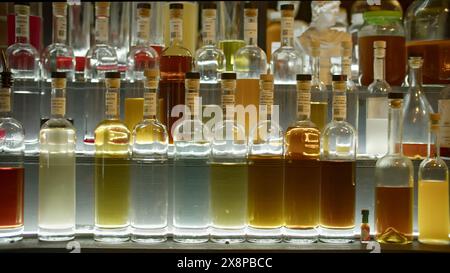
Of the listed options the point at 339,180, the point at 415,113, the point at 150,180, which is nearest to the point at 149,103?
the point at 150,180

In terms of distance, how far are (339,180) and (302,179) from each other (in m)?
0.10

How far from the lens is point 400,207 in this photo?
1.76m

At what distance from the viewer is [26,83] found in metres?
1.84

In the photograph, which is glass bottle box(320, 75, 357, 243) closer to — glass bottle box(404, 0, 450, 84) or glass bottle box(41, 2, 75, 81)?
glass bottle box(404, 0, 450, 84)

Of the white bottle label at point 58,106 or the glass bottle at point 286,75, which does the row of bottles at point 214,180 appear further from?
the glass bottle at point 286,75

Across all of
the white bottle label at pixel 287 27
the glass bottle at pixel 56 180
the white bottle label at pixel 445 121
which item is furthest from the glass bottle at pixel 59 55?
the white bottle label at pixel 445 121

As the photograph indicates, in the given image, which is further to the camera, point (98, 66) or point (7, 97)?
point (98, 66)

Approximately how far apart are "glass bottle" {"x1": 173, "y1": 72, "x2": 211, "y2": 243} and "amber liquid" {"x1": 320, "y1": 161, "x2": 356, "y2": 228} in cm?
32

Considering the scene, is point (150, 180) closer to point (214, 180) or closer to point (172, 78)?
point (214, 180)

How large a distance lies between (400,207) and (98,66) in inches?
36.8

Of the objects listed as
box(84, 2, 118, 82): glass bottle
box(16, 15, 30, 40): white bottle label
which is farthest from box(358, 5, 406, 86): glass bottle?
box(16, 15, 30, 40): white bottle label

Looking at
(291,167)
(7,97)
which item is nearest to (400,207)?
(291,167)
